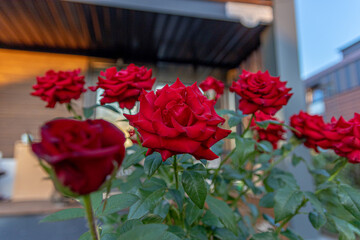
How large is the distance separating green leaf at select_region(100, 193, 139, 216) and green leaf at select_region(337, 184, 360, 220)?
52 centimetres

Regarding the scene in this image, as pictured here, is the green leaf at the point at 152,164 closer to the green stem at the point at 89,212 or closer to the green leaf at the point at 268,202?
the green stem at the point at 89,212

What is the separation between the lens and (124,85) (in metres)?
0.63

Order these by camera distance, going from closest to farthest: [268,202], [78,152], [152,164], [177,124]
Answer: [78,152]
[177,124]
[152,164]
[268,202]

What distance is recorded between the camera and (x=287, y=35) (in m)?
2.14

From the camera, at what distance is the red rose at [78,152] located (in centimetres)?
21

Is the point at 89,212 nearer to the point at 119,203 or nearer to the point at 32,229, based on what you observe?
the point at 119,203

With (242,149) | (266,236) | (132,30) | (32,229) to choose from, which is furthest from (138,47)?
(266,236)

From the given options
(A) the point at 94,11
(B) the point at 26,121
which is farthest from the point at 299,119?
(B) the point at 26,121

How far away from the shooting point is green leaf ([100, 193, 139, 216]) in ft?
1.29

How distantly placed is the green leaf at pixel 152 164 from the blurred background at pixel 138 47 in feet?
2.49

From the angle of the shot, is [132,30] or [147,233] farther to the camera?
[132,30]

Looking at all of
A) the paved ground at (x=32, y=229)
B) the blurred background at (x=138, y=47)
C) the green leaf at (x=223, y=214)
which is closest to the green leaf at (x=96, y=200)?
the green leaf at (x=223, y=214)

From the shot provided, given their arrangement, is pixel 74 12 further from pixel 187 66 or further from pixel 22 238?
pixel 22 238

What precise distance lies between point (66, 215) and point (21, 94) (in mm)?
4215
